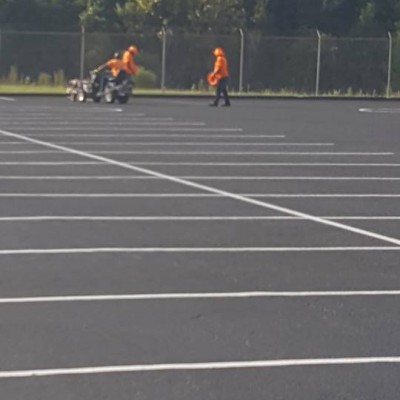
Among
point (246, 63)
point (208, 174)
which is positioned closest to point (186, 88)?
point (246, 63)

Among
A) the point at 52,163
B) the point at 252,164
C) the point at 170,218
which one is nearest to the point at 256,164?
the point at 252,164

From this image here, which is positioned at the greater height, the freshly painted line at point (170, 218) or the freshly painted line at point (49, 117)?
the freshly painted line at point (170, 218)

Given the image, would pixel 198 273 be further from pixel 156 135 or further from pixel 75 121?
pixel 75 121

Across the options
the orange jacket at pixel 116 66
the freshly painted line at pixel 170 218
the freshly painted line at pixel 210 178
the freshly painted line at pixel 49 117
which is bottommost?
the freshly painted line at pixel 49 117

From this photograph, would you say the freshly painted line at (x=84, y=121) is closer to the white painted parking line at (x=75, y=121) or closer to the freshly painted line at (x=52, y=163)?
the white painted parking line at (x=75, y=121)

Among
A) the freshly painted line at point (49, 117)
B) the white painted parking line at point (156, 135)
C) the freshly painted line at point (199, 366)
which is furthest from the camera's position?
the freshly painted line at point (49, 117)

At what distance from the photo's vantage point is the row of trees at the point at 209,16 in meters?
56.4

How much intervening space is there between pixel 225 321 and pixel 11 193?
23.0ft

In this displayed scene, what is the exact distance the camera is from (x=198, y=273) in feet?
35.5

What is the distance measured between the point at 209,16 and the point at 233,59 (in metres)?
7.08

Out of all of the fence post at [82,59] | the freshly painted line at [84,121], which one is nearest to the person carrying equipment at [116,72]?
the freshly painted line at [84,121]

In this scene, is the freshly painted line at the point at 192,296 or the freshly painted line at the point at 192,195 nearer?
the freshly painted line at the point at 192,296

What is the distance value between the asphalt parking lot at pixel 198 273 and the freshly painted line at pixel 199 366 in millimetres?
11

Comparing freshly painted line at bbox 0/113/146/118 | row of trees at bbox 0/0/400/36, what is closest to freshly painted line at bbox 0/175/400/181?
freshly painted line at bbox 0/113/146/118
